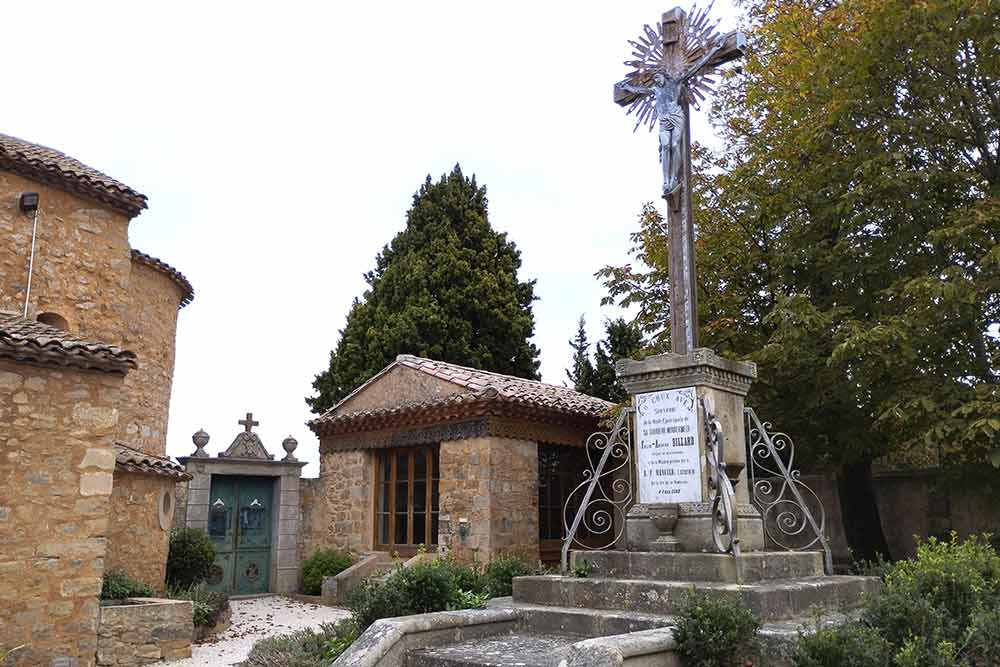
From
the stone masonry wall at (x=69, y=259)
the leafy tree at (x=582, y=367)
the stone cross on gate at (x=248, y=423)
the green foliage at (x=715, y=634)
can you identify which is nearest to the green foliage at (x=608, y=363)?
the leafy tree at (x=582, y=367)

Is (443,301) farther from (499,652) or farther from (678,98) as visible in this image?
(499,652)

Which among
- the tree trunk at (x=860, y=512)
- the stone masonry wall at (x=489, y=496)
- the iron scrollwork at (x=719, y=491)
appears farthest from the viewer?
the stone masonry wall at (x=489, y=496)

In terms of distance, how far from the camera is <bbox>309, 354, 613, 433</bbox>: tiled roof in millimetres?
13867

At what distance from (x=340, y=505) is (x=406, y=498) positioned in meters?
1.73

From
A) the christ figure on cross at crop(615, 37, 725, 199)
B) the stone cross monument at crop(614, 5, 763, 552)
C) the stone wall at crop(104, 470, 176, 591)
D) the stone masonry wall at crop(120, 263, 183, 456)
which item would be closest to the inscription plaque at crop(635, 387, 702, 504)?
the stone cross monument at crop(614, 5, 763, 552)

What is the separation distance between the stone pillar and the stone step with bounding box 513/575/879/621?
0.49 meters

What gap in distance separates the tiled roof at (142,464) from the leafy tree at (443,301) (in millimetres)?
9306

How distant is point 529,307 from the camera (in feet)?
79.3

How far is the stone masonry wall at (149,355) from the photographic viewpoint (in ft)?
46.9

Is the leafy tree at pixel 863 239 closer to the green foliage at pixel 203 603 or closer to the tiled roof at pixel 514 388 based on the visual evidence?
the tiled roof at pixel 514 388

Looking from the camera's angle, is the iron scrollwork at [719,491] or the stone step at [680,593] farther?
the iron scrollwork at [719,491]

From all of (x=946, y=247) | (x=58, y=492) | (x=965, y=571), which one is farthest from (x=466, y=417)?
(x=965, y=571)

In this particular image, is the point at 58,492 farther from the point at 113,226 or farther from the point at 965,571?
the point at 965,571

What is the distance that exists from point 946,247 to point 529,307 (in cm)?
1449
